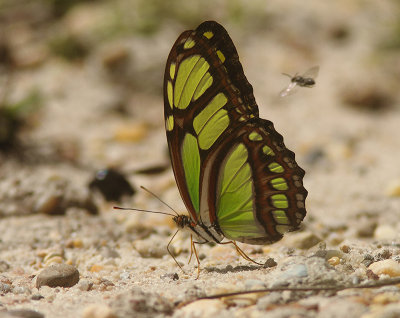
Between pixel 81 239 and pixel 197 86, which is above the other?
pixel 197 86

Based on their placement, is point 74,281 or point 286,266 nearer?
point 286,266

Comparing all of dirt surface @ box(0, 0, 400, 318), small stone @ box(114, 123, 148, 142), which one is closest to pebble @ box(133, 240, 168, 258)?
dirt surface @ box(0, 0, 400, 318)

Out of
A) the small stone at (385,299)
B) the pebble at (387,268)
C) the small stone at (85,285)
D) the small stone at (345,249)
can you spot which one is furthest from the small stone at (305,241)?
the small stone at (85,285)

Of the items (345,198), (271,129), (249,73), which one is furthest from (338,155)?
(271,129)

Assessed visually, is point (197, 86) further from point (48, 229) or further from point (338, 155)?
point (338, 155)

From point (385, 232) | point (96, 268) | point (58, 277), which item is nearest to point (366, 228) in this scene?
point (385, 232)

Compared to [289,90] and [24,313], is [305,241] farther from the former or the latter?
[24,313]

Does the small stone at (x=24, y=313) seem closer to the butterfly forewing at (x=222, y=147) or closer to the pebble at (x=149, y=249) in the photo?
the butterfly forewing at (x=222, y=147)
